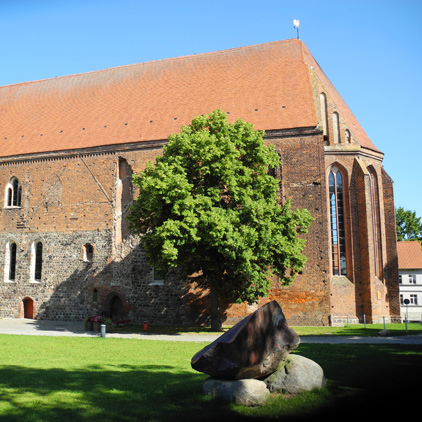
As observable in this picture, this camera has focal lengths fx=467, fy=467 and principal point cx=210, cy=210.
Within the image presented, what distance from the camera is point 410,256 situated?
126 feet

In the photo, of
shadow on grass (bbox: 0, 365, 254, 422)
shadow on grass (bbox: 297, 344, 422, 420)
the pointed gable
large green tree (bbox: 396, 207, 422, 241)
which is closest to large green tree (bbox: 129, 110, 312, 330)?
shadow on grass (bbox: 297, 344, 422, 420)

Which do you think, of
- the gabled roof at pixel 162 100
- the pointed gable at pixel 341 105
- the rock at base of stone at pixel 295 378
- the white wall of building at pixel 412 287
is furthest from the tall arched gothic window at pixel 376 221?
the rock at base of stone at pixel 295 378

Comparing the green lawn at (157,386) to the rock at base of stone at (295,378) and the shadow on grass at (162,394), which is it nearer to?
the shadow on grass at (162,394)

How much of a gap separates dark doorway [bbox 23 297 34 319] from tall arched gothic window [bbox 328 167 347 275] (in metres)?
16.5

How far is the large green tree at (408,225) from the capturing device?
48438 millimetres

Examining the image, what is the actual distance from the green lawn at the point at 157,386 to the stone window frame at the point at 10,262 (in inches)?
600

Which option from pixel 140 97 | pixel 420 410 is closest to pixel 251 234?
pixel 420 410

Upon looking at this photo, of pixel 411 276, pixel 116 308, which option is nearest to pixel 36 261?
pixel 116 308

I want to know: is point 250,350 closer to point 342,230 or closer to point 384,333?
point 384,333

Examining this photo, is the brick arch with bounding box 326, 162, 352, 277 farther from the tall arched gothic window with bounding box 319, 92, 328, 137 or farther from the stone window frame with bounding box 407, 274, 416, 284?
the stone window frame with bounding box 407, 274, 416, 284

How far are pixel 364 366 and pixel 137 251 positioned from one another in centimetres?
1610

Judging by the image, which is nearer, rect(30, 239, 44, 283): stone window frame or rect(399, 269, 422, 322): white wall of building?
rect(30, 239, 44, 283): stone window frame

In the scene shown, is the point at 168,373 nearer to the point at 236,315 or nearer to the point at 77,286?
the point at 236,315

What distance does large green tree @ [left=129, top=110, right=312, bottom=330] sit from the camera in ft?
55.3
